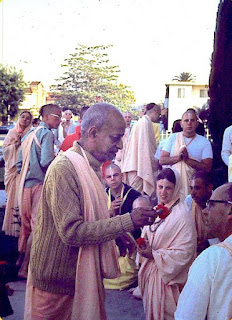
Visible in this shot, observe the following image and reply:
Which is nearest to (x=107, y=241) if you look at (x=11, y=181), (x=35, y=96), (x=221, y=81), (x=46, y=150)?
(x=46, y=150)

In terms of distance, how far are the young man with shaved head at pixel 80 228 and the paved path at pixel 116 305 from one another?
2.31 metres

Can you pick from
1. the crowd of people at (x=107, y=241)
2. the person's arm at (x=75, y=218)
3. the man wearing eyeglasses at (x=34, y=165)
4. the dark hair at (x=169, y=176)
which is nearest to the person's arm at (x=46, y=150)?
the man wearing eyeglasses at (x=34, y=165)

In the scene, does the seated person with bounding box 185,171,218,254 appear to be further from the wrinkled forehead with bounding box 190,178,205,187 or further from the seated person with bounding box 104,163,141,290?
the seated person with bounding box 104,163,141,290

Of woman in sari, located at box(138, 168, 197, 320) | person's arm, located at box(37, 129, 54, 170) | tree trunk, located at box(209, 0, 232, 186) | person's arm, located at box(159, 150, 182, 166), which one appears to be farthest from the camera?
tree trunk, located at box(209, 0, 232, 186)

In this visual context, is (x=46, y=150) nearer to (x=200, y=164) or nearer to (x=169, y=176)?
(x=200, y=164)

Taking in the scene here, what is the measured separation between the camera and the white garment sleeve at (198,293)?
79.1 inches

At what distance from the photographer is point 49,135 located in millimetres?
6172

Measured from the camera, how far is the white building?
129 feet

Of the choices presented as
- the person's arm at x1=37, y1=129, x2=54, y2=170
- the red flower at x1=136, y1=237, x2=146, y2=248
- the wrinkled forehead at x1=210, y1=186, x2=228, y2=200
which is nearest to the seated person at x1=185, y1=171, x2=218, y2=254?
the red flower at x1=136, y1=237, x2=146, y2=248

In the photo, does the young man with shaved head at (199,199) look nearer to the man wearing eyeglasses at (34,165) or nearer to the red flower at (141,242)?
the red flower at (141,242)

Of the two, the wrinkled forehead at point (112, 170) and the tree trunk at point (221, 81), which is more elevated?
the tree trunk at point (221, 81)

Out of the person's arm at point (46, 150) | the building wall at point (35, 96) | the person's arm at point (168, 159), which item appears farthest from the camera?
the building wall at point (35, 96)

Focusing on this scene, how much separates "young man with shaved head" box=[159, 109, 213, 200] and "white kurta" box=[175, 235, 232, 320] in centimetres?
403

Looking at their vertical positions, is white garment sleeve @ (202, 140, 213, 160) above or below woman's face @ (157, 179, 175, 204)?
above
